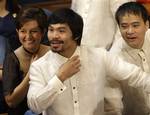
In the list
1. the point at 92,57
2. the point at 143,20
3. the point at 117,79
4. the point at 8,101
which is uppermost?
the point at 143,20

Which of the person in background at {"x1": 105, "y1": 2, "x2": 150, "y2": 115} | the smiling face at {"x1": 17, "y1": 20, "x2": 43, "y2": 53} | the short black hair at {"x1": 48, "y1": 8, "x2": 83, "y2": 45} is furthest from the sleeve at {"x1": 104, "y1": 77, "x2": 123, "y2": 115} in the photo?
the smiling face at {"x1": 17, "y1": 20, "x2": 43, "y2": 53}

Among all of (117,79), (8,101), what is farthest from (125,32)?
(8,101)

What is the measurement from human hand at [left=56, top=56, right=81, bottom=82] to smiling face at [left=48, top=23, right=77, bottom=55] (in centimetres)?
7

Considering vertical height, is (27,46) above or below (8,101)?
above

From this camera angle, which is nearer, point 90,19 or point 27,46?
point 27,46

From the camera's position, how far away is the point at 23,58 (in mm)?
2064

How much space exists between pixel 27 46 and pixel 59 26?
0.35 metres

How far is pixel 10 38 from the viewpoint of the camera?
7.61 ft

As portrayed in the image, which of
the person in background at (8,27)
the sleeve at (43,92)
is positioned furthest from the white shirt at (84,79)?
the person in background at (8,27)

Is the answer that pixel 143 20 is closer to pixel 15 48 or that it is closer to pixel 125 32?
pixel 125 32

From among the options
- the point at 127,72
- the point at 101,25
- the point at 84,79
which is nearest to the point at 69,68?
the point at 84,79

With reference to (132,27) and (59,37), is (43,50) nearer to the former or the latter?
(59,37)

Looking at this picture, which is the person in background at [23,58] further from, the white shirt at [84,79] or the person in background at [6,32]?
the white shirt at [84,79]

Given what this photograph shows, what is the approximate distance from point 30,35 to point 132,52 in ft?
1.76
